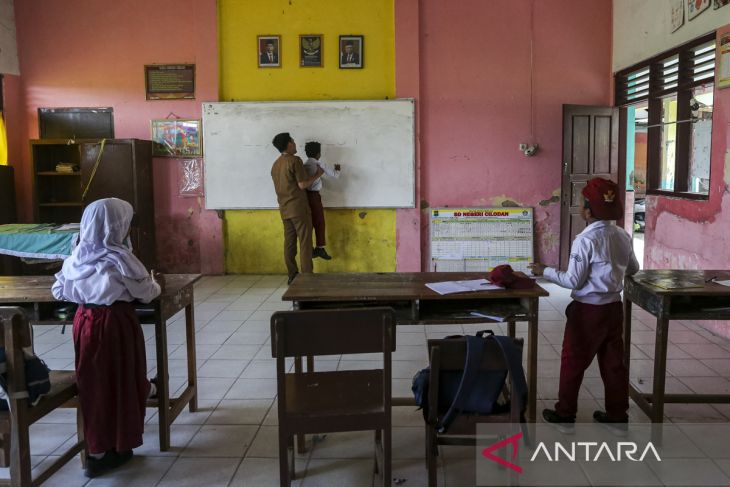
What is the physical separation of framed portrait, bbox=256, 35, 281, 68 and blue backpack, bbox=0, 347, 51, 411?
5.23 meters

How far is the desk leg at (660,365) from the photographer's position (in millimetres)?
2746

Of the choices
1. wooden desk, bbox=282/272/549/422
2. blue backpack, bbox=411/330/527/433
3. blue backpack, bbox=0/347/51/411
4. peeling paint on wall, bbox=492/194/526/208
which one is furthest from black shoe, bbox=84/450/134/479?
peeling paint on wall, bbox=492/194/526/208

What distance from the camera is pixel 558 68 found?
265 inches

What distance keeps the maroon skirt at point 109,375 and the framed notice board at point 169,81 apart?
487cm

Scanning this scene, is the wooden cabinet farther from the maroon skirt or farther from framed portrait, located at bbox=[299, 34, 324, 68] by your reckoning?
the maroon skirt

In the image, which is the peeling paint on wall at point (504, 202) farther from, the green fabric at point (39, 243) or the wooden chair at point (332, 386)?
the wooden chair at point (332, 386)

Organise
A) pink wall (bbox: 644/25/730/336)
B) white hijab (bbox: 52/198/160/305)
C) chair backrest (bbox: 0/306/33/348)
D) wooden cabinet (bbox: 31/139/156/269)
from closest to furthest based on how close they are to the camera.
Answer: chair backrest (bbox: 0/306/33/348) → white hijab (bbox: 52/198/160/305) → pink wall (bbox: 644/25/730/336) → wooden cabinet (bbox: 31/139/156/269)

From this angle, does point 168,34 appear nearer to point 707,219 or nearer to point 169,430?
point 169,430

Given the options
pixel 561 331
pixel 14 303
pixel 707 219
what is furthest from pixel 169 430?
pixel 707 219

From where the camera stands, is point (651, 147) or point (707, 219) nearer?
point (707, 219)

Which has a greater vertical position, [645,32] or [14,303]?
[645,32]

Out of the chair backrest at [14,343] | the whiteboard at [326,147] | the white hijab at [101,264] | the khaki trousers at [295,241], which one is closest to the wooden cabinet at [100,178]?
the whiteboard at [326,147]

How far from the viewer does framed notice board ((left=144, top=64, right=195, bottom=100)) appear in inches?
271

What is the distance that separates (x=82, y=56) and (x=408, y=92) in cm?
381
